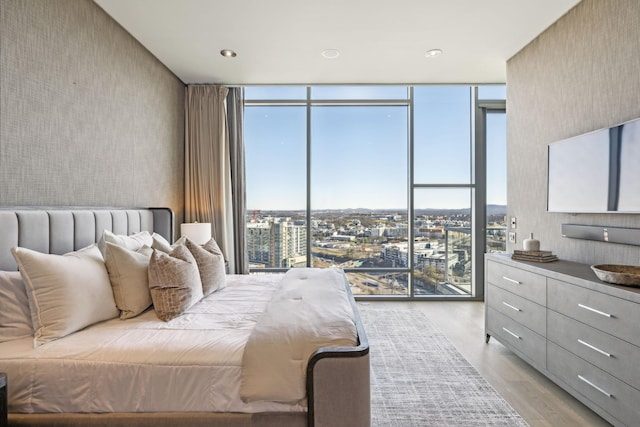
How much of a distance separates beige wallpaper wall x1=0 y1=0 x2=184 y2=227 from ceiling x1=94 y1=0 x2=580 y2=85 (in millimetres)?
287

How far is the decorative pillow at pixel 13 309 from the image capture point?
1.51 m

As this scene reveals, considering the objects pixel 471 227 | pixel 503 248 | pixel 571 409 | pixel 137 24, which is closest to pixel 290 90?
pixel 137 24

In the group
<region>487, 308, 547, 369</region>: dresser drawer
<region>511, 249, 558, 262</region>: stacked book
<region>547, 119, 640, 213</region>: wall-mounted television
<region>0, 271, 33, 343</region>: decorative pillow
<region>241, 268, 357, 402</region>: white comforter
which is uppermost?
<region>547, 119, 640, 213</region>: wall-mounted television

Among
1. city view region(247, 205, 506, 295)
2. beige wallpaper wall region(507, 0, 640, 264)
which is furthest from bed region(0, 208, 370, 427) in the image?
city view region(247, 205, 506, 295)

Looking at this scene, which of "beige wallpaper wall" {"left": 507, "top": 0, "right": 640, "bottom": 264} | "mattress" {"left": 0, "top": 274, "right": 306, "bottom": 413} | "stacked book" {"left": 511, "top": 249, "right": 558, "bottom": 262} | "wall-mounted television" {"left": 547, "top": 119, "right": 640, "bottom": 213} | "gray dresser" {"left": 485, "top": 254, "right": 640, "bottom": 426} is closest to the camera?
"mattress" {"left": 0, "top": 274, "right": 306, "bottom": 413}

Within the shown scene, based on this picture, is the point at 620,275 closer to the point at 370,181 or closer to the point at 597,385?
the point at 597,385

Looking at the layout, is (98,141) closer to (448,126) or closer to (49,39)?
(49,39)

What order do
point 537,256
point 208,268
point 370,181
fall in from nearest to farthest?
point 208,268 < point 537,256 < point 370,181

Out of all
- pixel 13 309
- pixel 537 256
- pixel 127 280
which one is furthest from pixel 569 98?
pixel 13 309

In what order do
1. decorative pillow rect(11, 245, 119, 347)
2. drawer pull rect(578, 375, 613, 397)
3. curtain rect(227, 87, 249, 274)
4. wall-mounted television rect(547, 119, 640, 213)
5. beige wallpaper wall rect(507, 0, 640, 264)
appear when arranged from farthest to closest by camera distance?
curtain rect(227, 87, 249, 274) < beige wallpaper wall rect(507, 0, 640, 264) < wall-mounted television rect(547, 119, 640, 213) < drawer pull rect(578, 375, 613, 397) < decorative pillow rect(11, 245, 119, 347)

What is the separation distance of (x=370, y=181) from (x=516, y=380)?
2670mm

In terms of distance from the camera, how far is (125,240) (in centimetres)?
223

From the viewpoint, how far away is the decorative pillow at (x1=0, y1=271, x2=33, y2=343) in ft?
4.96

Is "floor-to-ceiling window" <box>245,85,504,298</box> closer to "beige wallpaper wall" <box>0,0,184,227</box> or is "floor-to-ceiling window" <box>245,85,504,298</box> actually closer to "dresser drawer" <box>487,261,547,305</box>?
"beige wallpaper wall" <box>0,0,184,227</box>
